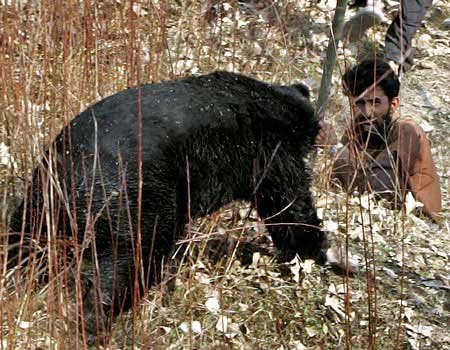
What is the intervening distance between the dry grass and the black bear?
0.45ft

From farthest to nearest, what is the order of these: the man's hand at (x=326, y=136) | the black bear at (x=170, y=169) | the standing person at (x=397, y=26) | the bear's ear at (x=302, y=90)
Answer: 1. the standing person at (x=397, y=26)
2. the man's hand at (x=326, y=136)
3. the bear's ear at (x=302, y=90)
4. the black bear at (x=170, y=169)

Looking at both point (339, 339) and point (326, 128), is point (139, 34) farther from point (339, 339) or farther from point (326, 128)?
point (339, 339)

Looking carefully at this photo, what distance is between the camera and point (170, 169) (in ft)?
10.2

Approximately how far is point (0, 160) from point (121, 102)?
0.87 metres

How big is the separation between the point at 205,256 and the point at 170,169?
71 centimetres

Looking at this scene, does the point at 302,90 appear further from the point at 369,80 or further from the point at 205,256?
the point at 205,256

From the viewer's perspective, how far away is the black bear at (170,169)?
2914mm

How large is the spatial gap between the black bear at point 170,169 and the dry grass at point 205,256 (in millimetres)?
138

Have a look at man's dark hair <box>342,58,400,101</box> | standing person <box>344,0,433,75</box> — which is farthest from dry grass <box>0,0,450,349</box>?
standing person <box>344,0,433,75</box>

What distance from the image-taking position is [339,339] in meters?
3.45

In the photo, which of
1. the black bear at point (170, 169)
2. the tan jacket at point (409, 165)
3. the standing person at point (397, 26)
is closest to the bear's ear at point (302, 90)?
the black bear at point (170, 169)

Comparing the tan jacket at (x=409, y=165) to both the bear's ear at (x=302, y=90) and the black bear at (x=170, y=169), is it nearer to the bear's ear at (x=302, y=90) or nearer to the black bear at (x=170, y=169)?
the bear's ear at (x=302, y=90)

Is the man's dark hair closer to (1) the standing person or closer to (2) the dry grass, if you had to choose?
(2) the dry grass

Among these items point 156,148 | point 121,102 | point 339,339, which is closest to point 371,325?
point 339,339
